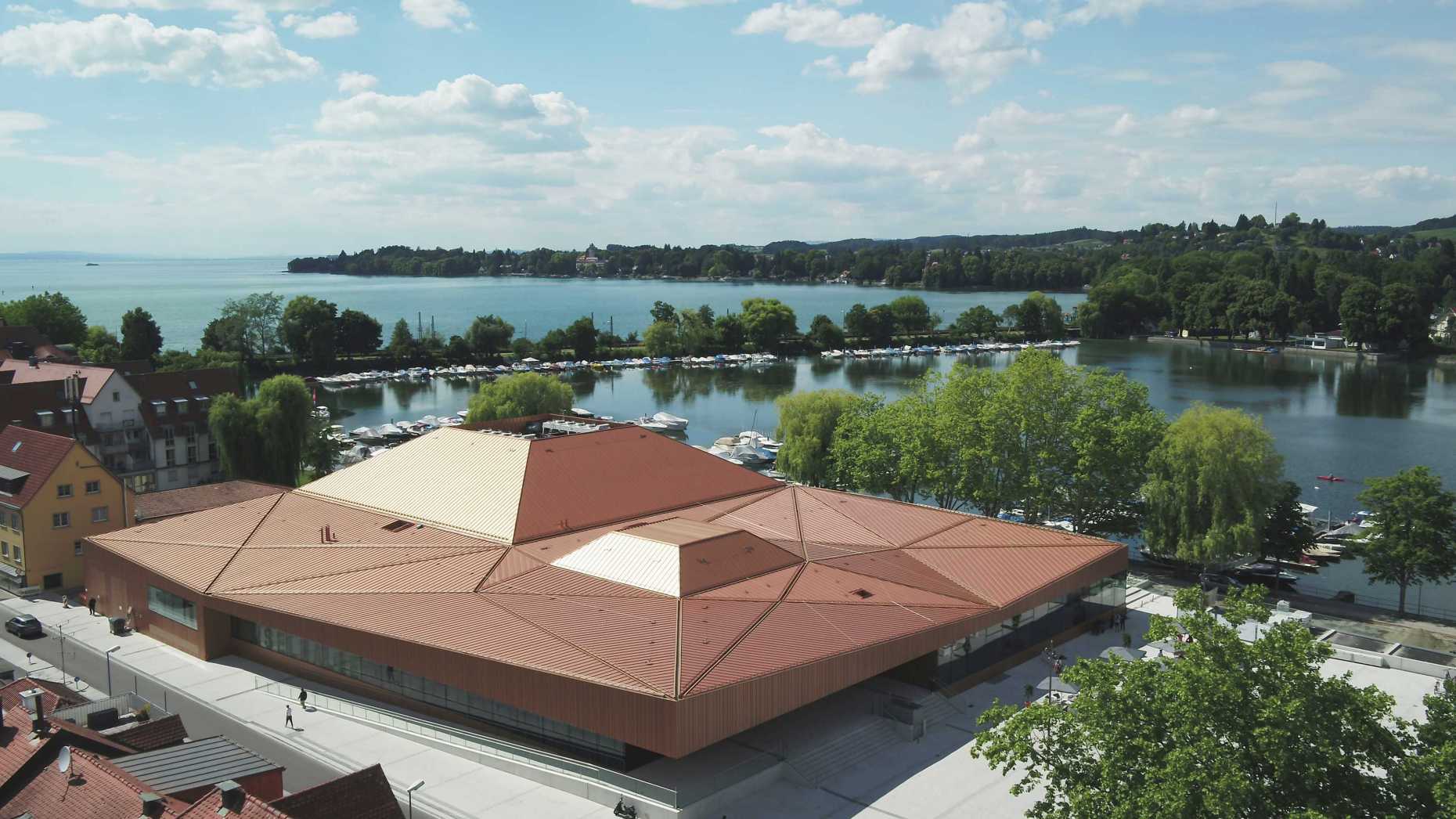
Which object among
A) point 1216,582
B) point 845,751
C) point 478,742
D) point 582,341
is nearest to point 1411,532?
point 1216,582

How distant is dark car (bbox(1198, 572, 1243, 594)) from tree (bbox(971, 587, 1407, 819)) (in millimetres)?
23782

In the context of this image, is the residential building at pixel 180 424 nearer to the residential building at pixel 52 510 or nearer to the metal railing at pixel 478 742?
the residential building at pixel 52 510

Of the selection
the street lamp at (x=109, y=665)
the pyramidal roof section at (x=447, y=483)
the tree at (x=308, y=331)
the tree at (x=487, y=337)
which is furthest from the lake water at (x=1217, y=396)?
the street lamp at (x=109, y=665)

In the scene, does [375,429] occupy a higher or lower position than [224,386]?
lower

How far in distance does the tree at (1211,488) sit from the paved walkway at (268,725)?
1146 inches

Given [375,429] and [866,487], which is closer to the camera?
[866,487]

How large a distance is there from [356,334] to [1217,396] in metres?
98.0

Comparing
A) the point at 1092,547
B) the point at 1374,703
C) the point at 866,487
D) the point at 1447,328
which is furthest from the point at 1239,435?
the point at 1447,328

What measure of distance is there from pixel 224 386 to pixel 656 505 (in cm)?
3575

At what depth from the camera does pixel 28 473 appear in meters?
43.7

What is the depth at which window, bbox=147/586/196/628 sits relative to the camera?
116 feet

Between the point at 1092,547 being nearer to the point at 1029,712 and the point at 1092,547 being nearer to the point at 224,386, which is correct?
the point at 1029,712

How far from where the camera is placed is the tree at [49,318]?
106875 millimetres

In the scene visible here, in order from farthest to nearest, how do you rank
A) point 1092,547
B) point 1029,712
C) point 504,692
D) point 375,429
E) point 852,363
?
point 852,363 < point 375,429 < point 1092,547 < point 504,692 < point 1029,712
